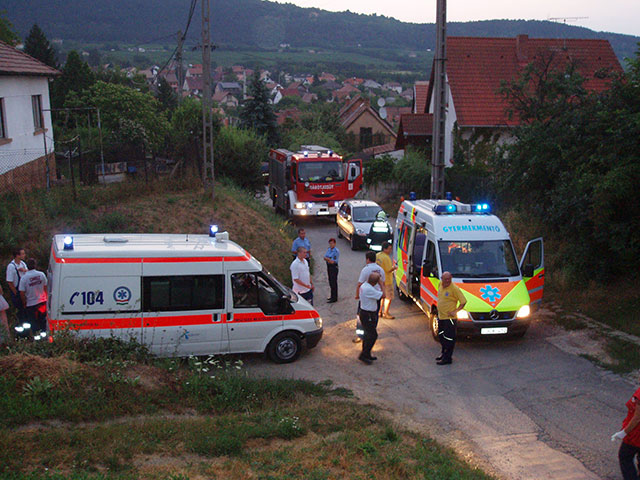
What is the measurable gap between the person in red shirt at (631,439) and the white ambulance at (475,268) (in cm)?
478

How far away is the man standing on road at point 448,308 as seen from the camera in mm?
10586

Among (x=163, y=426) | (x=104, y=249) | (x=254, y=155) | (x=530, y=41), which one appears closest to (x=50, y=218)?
(x=104, y=249)

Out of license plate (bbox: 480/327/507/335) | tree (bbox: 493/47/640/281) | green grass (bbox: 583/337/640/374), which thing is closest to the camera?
green grass (bbox: 583/337/640/374)

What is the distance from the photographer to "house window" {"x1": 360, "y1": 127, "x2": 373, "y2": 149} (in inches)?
2581

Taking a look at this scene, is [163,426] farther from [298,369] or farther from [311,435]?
[298,369]

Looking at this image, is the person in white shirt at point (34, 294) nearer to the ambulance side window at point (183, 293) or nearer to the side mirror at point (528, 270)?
the ambulance side window at point (183, 293)

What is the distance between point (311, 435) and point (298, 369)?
3.36m

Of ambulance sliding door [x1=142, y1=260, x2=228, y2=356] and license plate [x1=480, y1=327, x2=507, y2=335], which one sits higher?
ambulance sliding door [x1=142, y1=260, x2=228, y2=356]

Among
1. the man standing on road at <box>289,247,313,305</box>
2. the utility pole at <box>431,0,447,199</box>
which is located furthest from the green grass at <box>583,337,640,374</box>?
the utility pole at <box>431,0,447,199</box>

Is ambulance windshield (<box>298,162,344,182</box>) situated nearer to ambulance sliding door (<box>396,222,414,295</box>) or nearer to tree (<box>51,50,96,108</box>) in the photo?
ambulance sliding door (<box>396,222,414,295</box>)

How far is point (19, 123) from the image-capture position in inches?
806

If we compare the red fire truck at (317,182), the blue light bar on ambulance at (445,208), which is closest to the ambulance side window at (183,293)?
the blue light bar on ambulance at (445,208)

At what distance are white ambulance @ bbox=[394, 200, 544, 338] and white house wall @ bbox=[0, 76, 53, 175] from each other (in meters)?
12.5

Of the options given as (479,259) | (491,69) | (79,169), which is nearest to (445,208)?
(479,259)
